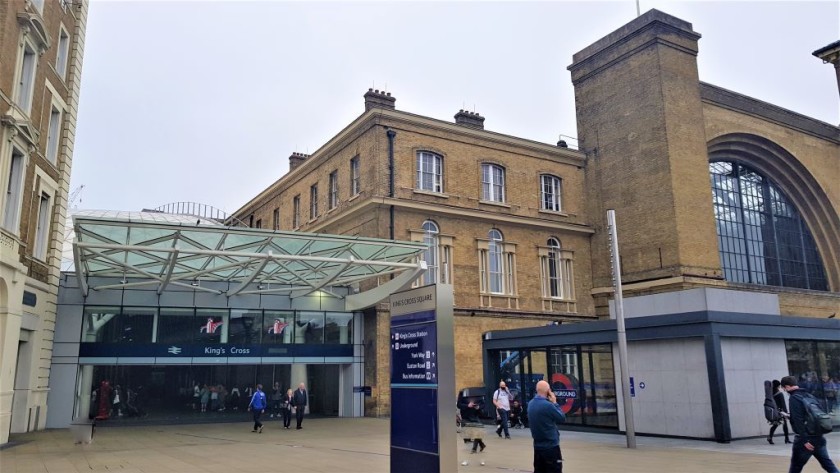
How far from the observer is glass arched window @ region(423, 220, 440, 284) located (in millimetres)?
26953

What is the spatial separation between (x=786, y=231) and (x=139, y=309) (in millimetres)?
35094

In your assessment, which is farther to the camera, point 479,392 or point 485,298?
point 485,298

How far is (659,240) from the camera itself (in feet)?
94.2

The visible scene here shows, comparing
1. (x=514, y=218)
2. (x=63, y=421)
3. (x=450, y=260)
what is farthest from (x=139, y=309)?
(x=514, y=218)

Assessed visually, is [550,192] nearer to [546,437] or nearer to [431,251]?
[431,251]

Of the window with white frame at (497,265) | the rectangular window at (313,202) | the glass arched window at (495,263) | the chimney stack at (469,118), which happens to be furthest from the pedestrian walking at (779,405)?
the rectangular window at (313,202)

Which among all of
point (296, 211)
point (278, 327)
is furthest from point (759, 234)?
point (278, 327)

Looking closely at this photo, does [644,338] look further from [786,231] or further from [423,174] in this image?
[786,231]

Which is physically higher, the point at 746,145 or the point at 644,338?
the point at 746,145

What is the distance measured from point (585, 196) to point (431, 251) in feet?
33.2

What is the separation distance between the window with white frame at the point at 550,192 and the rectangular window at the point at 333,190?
404 inches

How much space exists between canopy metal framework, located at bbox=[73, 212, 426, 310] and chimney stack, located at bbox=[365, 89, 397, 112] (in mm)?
8477

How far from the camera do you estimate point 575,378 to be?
19.6 m

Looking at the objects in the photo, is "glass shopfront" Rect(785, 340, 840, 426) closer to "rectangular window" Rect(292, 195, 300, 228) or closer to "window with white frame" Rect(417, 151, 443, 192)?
"window with white frame" Rect(417, 151, 443, 192)
